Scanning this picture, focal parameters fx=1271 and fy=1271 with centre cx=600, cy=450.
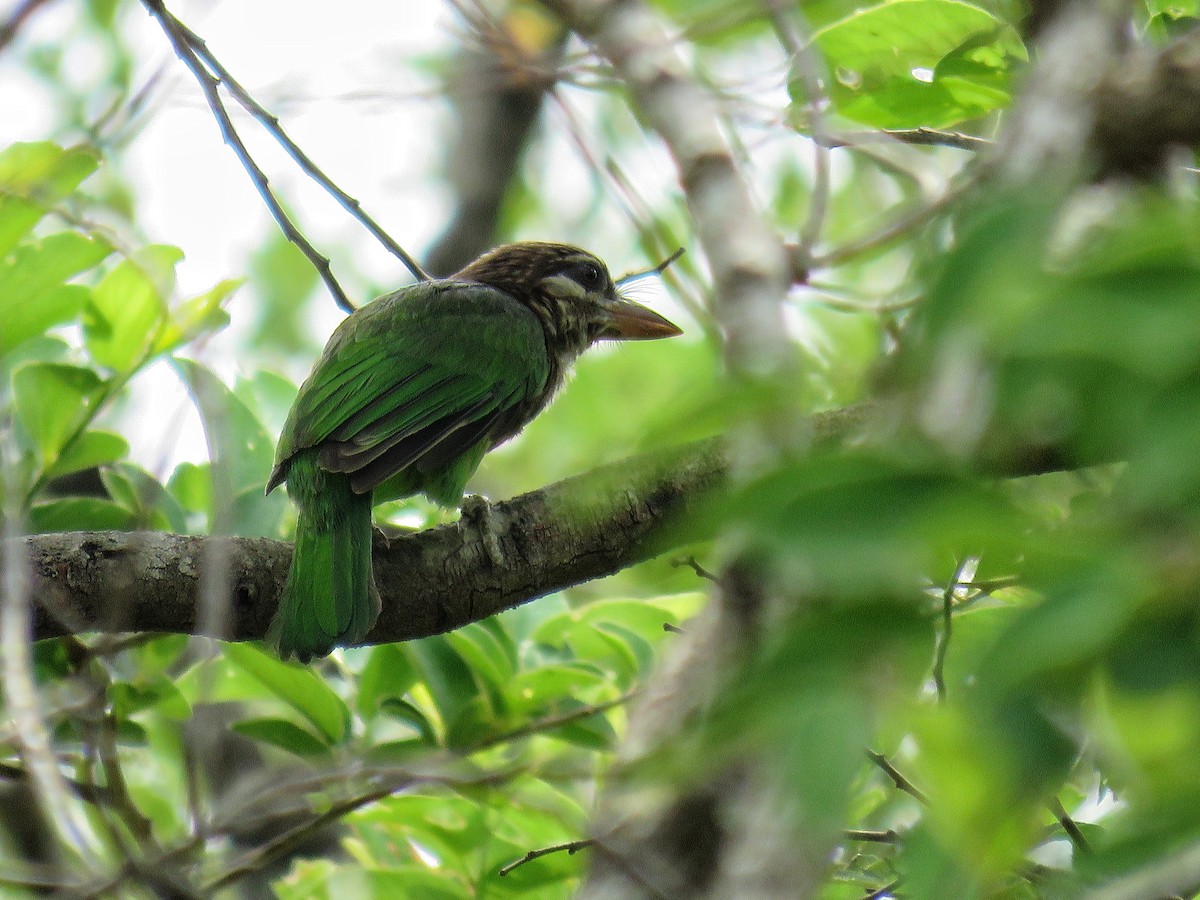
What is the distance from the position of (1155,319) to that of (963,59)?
2.03 m

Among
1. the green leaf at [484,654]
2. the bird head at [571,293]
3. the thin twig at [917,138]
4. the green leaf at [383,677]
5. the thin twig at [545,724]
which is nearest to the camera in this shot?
the thin twig at [917,138]

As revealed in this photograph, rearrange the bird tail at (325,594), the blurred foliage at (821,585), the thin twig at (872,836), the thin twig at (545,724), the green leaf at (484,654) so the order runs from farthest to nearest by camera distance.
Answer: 1. the green leaf at (484,654)
2. the thin twig at (545,724)
3. the bird tail at (325,594)
4. the thin twig at (872,836)
5. the blurred foliage at (821,585)

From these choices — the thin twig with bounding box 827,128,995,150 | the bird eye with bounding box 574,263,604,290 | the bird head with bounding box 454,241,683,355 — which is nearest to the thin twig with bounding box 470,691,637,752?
the thin twig with bounding box 827,128,995,150

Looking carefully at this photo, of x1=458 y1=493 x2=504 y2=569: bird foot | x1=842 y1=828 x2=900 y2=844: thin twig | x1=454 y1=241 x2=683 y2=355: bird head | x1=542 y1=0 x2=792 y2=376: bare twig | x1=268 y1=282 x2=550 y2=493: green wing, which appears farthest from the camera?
x1=454 y1=241 x2=683 y2=355: bird head

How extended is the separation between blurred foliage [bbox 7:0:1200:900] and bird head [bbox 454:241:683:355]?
0.92m

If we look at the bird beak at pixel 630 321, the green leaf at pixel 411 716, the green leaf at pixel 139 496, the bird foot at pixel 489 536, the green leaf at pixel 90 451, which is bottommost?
the green leaf at pixel 411 716

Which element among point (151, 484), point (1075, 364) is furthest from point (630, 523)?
point (1075, 364)

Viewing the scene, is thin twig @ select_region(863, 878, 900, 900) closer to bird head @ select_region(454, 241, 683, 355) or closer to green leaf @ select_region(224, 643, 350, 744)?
green leaf @ select_region(224, 643, 350, 744)

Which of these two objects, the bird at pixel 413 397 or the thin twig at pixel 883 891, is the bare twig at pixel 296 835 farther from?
the thin twig at pixel 883 891

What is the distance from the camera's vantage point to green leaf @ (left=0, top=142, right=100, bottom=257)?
3.23m

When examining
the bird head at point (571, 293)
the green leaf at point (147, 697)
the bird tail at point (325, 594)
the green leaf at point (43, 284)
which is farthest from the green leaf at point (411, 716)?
the bird head at point (571, 293)

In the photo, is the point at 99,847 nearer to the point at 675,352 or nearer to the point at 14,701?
the point at 14,701

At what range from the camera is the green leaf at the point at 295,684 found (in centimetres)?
329

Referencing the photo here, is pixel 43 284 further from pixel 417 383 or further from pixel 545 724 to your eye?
pixel 545 724
